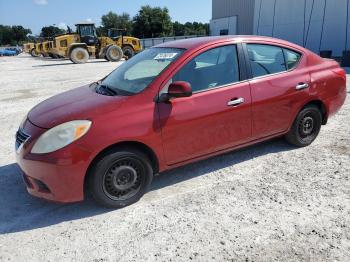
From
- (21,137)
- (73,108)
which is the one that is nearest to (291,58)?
(73,108)

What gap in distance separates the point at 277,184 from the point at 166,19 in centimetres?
8625

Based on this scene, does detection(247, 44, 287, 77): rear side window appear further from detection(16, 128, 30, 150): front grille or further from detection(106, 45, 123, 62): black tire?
detection(106, 45, 123, 62): black tire

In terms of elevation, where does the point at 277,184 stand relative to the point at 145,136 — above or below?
below

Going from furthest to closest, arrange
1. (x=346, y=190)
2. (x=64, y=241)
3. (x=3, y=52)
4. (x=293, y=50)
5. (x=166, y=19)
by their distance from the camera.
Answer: (x=166, y=19), (x=3, y=52), (x=293, y=50), (x=346, y=190), (x=64, y=241)

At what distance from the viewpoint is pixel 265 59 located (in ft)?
14.8

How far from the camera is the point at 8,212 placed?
368cm

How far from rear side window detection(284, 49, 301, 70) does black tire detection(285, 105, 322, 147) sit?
61cm

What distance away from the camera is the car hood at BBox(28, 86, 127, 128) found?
11.3ft

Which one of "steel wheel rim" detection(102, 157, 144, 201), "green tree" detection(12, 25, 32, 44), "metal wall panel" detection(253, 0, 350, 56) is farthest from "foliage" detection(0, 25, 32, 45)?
"steel wheel rim" detection(102, 157, 144, 201)

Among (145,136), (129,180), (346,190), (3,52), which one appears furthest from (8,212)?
(3,52)

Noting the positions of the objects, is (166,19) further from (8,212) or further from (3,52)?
(8,212)

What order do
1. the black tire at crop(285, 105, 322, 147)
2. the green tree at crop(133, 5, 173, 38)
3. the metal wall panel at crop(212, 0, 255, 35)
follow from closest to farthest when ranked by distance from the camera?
the black tire at crop(285, 105, 322, 147) → the metal wall panel at crop(212, 0, 255, 35) → the green tree at crop(133, 5, 173, 38)

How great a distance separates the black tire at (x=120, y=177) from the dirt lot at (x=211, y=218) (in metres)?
0.13

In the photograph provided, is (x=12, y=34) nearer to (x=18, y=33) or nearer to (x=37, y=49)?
(x=18, y=33)
